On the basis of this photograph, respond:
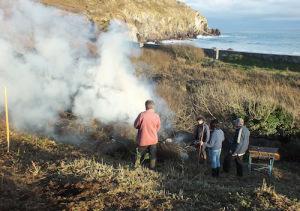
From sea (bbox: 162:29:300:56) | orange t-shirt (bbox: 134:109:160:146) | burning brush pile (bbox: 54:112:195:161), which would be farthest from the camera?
sea (bbox: 162:29:300:56)

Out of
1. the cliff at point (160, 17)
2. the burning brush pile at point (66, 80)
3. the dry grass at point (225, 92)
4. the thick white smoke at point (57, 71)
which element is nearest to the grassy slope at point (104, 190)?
the burning brush pile at point (66, 80)

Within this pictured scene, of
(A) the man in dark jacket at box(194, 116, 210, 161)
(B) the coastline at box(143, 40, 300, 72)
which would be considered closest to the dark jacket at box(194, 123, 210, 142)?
(A) the man in dark jacket at box(194, 116, 210, 161)

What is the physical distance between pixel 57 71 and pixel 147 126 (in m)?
7.70

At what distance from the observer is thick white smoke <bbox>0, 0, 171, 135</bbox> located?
16734 mm

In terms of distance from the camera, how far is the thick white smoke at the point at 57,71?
16734 mm

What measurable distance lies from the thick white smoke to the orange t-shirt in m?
4.93

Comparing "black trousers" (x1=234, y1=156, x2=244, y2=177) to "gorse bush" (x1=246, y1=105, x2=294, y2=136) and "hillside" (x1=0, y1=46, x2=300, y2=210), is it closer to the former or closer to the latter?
"hillside" (x1=0, y1=46, x2=300, y2=210)

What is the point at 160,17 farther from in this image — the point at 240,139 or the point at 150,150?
the point at 150,150

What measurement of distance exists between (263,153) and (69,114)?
22.8 ft

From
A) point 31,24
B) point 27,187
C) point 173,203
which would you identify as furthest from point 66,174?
point 31,24

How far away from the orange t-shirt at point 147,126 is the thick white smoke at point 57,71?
4.93m

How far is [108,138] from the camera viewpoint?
606 inches

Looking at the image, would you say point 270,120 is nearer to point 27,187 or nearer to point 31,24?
point 31,24

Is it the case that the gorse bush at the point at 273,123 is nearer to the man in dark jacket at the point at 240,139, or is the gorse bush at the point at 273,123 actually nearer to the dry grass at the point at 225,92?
the dry grass at the point at 225,92
